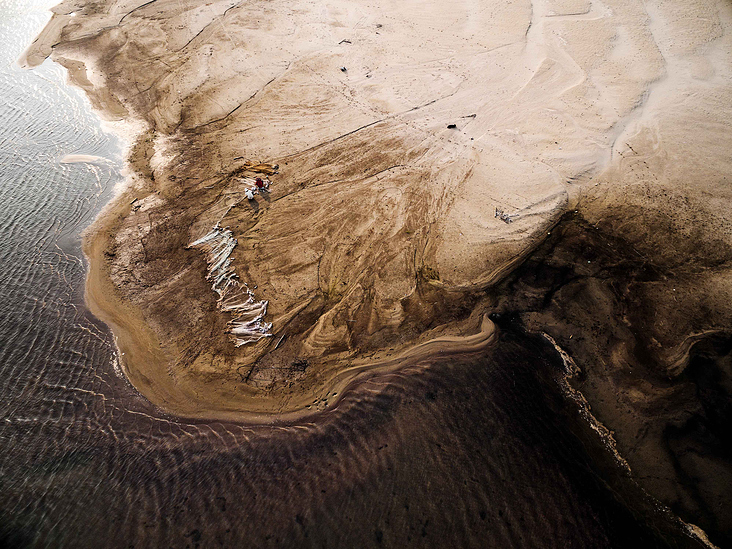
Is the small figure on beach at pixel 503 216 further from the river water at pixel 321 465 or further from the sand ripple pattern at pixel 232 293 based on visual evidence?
the sand ripple pattern at pixel 232 293

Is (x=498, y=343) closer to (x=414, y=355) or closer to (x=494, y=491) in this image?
(x=414, y=355)

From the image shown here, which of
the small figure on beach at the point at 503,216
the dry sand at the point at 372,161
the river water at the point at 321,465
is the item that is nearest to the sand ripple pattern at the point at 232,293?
the dry sand at the point at 372,161

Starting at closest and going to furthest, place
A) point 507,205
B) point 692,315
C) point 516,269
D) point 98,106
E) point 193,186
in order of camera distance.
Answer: point 692,315
point 516,269
point 507,205
point 193,186
point 98,106

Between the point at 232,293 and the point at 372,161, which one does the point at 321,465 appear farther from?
the point at 372,161

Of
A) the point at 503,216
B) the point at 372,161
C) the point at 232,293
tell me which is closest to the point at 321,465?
the point at 232,293

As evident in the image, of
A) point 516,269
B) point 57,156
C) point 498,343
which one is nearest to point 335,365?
point 498,343
